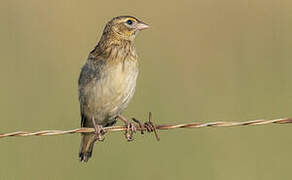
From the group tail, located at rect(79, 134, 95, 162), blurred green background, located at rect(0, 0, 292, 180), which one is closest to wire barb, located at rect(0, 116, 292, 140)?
tail, located at rect(79, 134, 95, 162)

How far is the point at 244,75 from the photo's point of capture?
32.0 feet

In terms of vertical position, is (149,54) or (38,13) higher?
(38,13)

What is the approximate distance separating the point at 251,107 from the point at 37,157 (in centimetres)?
282

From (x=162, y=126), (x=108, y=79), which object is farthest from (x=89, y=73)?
(x=162, y=126)

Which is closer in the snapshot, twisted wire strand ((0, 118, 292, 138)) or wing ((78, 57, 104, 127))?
twisted wire strand ((0, 118, 292, 138))

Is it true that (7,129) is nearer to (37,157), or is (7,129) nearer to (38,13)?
(37,157)

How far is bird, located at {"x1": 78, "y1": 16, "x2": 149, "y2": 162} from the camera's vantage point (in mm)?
6570

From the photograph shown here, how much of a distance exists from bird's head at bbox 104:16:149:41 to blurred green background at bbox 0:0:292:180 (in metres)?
1.37

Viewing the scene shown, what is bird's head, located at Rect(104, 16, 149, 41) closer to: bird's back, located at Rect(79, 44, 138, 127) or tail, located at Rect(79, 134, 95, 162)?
bird's back, located at Rect(79, 44, 138, 127)

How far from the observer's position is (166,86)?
9344 millimetres

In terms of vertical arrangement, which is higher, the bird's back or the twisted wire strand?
the bird's back

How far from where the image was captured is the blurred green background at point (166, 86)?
300 inches

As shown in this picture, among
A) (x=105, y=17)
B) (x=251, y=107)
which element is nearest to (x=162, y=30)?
(x=105, y=17)

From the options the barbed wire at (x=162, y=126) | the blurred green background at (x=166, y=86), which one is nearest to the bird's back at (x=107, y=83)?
the barbed wire at (x=162, y=126)
